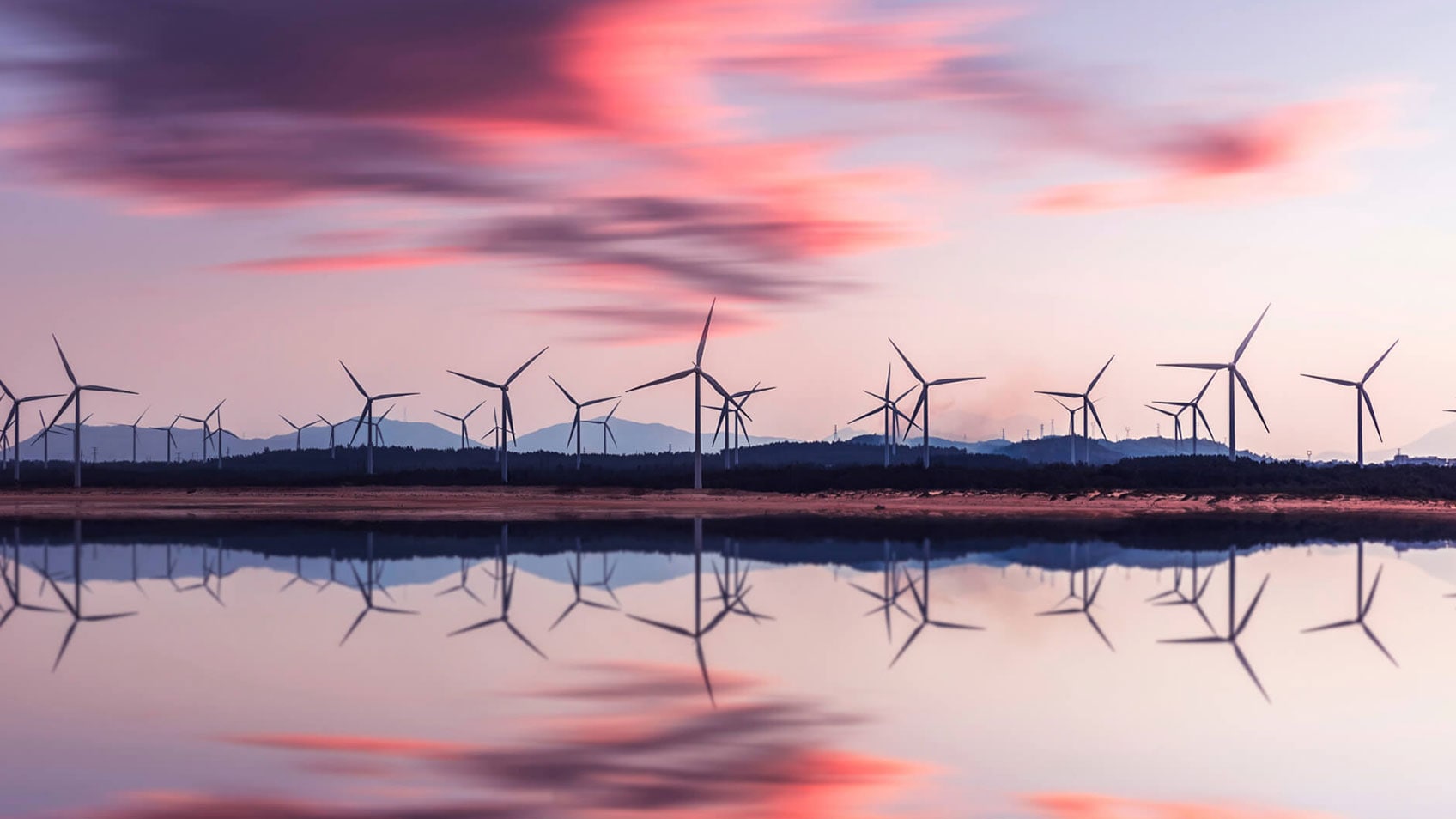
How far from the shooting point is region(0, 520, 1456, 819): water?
44.3 ft

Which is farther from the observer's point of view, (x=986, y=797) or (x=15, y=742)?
(x=15, y=742)

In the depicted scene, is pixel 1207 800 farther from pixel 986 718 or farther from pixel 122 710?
pixel 122 710

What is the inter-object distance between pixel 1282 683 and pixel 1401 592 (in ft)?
48.5

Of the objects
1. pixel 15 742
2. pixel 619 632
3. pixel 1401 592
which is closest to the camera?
pixel 15 742

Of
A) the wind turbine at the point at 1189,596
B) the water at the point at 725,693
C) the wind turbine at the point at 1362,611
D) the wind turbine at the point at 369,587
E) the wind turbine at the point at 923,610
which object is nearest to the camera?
the water at the point at 725,693

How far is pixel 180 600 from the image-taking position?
2984cm

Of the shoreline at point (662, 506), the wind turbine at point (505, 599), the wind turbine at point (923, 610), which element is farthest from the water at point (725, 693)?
the shoreline at point (662, 506)

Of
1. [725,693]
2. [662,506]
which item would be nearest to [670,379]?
[662,506]

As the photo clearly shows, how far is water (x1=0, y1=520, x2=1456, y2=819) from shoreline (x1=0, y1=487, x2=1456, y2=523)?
3192 cm

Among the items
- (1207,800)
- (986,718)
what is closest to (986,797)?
(1207,800)

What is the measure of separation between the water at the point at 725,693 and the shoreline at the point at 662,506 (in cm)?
3192

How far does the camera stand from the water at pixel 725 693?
44.3 feet

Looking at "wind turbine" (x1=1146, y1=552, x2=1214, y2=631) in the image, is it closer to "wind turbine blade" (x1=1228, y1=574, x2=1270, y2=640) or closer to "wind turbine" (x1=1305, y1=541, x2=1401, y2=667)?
"wind turbine blade" (x1=1228, y1=574, x2=1270, y2=640)

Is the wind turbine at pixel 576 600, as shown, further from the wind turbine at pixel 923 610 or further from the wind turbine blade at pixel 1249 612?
the wind turbine blade at pixel 1249 612
